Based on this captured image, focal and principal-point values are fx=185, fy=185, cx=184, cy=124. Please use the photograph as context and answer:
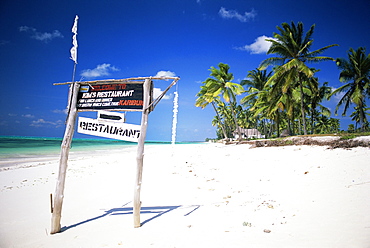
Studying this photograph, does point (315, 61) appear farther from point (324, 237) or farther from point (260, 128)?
point (260, 128)

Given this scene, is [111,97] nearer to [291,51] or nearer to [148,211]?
[148,211]

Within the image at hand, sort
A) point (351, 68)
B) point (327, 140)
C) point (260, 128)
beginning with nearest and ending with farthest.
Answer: point (327, 140), point (351, 68), point (260, 128)

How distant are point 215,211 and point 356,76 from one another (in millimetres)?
25747

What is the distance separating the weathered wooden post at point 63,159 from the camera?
3778 millimetres

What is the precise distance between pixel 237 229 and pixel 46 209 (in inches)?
199

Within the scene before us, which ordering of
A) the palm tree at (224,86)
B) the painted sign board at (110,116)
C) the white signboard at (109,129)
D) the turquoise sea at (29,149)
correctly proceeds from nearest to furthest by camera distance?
the white signboard at (109,129), the painted sign board at (110,116), the turquoise sea at (29,149), the palm tree at (224,86)

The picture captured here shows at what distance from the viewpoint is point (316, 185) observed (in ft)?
16.4

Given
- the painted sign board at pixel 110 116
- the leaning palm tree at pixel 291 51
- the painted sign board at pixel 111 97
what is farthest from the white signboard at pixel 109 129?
the leaning palm tree at pixel 291 51

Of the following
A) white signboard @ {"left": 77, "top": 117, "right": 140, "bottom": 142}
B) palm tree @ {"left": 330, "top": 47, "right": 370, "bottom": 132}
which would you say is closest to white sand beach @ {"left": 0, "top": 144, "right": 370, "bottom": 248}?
white signboard @ {"left": 77, "top": 117, "right": 140, "bottom": 142}

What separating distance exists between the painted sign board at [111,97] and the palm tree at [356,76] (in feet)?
79.3

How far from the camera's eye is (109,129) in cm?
421

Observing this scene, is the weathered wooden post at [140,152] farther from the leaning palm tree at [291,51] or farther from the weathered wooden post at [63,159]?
the leaning palm tree at [291,51]

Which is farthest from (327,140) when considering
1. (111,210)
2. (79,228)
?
(79,228)

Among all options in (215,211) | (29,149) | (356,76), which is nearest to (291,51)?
(356,76)
